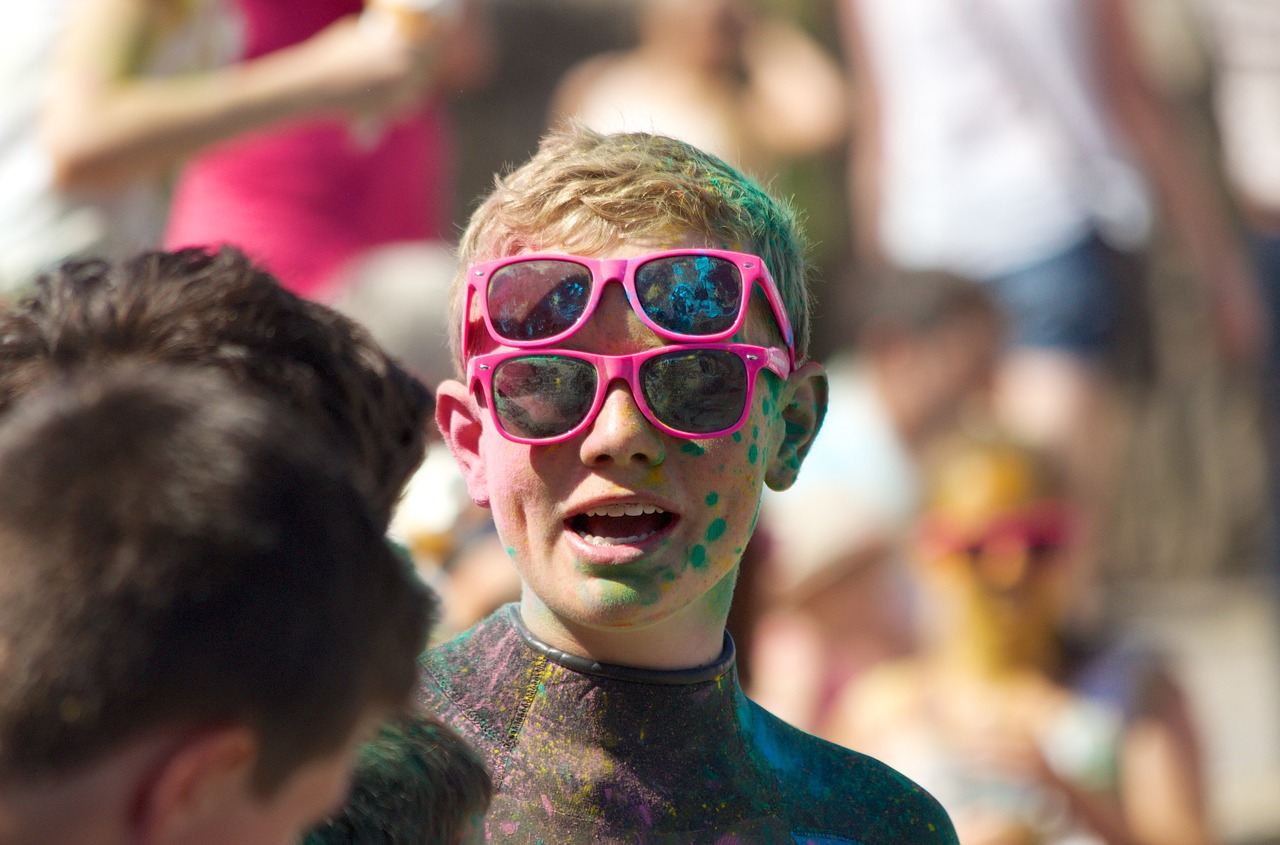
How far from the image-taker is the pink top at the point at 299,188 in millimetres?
3553

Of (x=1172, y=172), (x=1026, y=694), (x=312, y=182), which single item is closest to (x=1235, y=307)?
(x=1172, y=172)

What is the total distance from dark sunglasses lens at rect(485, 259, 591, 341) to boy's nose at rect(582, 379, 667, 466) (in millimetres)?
96

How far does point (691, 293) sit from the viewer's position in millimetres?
1807

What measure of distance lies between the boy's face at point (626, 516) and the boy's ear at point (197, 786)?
0.68 meters

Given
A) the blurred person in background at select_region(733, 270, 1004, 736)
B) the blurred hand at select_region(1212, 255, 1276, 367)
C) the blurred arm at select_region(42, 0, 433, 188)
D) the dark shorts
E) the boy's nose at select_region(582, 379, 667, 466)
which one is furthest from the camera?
the blurred hand at select_region(1212, 255, 1276, 367)

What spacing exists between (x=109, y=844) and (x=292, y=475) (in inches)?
10.6

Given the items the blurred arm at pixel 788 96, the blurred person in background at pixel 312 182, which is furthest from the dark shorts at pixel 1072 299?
the blurred person in background at pixel 312 182

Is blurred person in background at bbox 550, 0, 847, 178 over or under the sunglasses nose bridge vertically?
under

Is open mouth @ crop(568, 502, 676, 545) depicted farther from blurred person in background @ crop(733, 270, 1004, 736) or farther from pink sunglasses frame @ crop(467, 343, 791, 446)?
blurred person in background @ crop(733, 270, 1004, 736)

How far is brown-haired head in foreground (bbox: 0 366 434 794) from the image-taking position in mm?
1063

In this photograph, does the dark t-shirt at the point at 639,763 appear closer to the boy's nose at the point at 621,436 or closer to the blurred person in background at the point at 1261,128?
the boy's nose at the point at 621,436

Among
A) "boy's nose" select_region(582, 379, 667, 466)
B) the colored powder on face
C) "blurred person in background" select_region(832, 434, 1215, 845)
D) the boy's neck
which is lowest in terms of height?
"blurred person in background" select_region(832, 434, 1215, 845)

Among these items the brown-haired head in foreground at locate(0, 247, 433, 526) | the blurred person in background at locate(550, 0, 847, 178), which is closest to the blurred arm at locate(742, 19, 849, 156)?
the blurred person in background at locate(550, 0, 847, 178)

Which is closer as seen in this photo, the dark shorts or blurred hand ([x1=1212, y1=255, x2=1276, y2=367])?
the dark shorts
